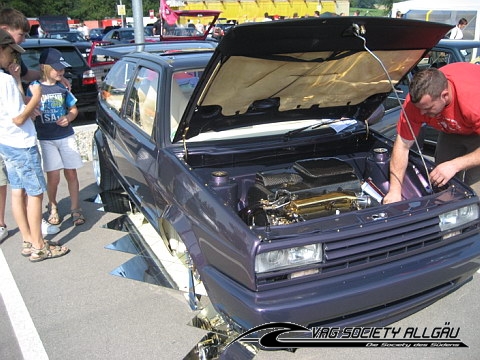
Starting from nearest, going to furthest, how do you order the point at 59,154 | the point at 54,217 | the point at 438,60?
1. the point at 59,154
2. the point at 54,217
3. the point at 438,60

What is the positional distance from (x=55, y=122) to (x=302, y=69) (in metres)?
2.40

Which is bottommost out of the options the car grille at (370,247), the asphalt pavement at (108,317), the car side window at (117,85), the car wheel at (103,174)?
the asphalt pavement at (108,317)

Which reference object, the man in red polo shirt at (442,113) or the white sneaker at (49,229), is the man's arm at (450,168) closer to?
the man in red polo shirt at (442,113)

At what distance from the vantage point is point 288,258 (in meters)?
2.26

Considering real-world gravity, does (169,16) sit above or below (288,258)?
above

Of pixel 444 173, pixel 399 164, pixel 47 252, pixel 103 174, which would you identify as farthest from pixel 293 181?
pixel 103 174

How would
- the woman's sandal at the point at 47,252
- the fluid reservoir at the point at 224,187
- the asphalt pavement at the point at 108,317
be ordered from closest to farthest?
1. the asphalt pavement at the point at 108,317
2. the fluid reservoir at the point at 224,187
3. the woman's sandal at the point at 47,252

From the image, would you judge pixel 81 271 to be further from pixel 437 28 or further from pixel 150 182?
pixel 437 28

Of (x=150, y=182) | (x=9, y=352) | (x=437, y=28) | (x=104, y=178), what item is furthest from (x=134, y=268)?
(x=437, y=28)

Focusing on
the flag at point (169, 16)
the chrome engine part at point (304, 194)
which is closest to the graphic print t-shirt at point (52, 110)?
the chrome engine part at point (304, 194)

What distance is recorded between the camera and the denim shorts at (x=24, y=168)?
3488 millimetres

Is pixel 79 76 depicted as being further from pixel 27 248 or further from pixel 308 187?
pixel 308 187

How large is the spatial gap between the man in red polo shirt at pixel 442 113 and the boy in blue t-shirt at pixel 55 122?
9.69 ft

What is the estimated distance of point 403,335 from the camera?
8.98 ft
